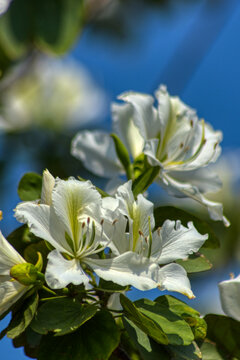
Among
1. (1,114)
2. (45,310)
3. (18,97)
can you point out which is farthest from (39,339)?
(18,97)

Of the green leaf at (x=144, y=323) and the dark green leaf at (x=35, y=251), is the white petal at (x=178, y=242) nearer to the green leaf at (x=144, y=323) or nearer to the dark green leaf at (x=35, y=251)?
the green leaf at (x=144, y=323)

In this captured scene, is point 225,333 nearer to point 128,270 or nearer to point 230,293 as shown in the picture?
point 230,293

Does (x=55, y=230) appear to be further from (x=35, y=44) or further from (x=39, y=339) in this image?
(x=35, y=44)

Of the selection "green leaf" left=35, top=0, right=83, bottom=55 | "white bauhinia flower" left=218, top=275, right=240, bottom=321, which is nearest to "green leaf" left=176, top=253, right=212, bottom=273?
"white bauhinia flower" left=218, top=275, right=240, bottom=321

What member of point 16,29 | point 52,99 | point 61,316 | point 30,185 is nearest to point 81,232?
point 61,316

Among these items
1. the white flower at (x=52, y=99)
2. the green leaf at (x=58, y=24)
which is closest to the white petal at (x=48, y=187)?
the green leaf at (x=58, y=24)

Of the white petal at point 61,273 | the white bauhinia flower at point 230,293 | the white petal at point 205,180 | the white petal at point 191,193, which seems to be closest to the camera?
the white petal at point 61,273

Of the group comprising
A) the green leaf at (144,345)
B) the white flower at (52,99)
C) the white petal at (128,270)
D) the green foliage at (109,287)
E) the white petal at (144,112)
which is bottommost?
the green leaf at (144,345)
